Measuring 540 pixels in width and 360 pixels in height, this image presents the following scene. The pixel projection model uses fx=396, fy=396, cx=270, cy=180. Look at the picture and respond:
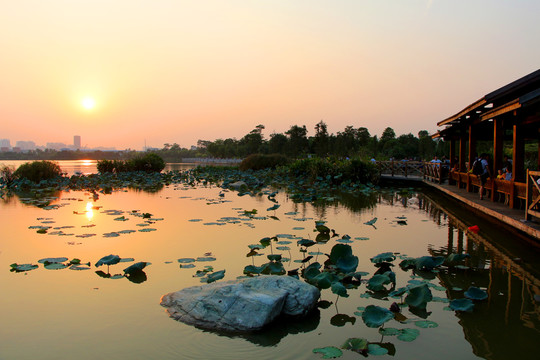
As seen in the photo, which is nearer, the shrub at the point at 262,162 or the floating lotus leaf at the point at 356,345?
the floating lotus leaf at the point at 356,345

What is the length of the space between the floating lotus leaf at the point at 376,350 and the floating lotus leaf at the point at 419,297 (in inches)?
39.5

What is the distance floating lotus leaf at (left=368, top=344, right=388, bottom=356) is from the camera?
323cm

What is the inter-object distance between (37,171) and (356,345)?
23.1m

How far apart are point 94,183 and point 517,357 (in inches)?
873

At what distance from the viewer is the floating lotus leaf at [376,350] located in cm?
323

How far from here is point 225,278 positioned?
524 cm

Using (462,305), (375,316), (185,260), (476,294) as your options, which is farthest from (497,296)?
(185,260)

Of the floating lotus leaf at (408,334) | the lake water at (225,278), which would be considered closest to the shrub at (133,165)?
the lake water at (225,278)

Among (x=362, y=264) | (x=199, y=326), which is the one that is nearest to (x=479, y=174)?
(x=362, y=264)

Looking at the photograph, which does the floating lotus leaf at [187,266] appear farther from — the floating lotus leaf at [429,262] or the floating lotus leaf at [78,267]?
the floating lotus leaf at [429,262]

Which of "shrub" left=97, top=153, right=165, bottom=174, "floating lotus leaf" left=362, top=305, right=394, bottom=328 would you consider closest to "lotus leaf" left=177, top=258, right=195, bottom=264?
"floating lotus leaf" left=362, top=305, right=394, bottom=328

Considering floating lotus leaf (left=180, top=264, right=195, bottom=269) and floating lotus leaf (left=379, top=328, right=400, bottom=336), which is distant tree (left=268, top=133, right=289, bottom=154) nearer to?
floating lotus leaf (left=180, top=264, right=195, bottom=269)

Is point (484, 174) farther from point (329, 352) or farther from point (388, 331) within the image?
point (329, 352)

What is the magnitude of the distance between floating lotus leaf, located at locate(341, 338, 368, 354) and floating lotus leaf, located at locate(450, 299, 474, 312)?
136cm
